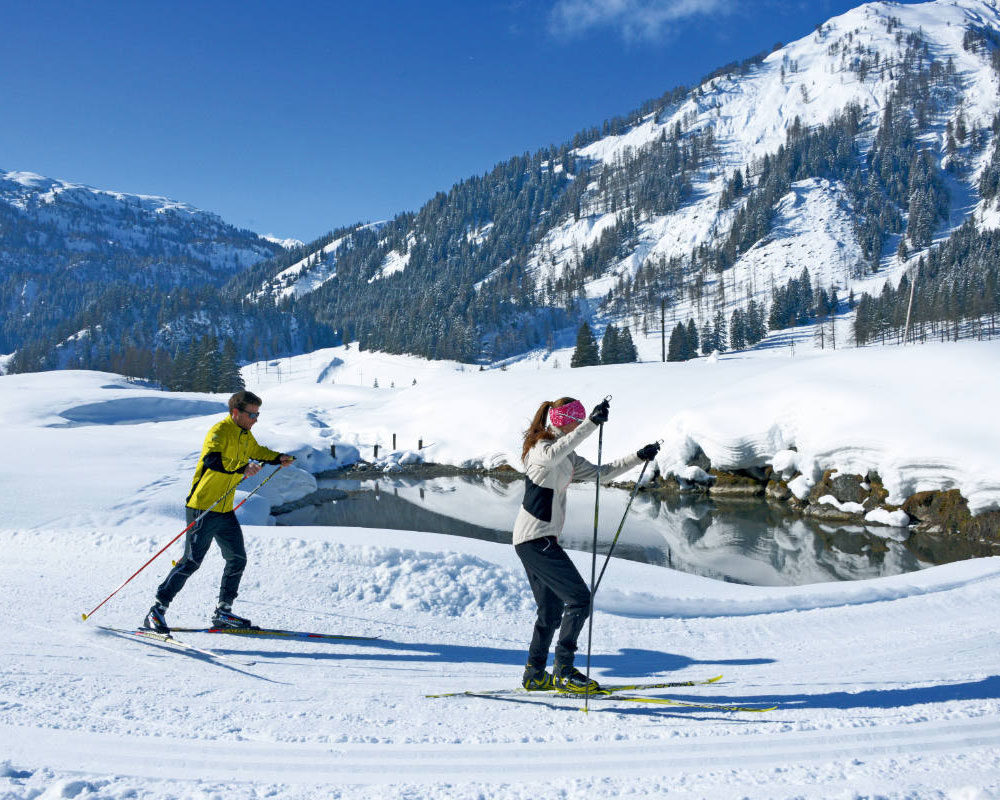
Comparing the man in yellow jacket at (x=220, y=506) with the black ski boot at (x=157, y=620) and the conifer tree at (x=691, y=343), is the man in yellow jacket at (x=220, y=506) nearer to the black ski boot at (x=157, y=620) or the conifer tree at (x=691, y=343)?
the black ski boot at (x=157, y=620)

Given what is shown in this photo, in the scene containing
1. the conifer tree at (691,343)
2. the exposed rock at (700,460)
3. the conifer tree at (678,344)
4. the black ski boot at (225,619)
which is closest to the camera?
the black ski boot at (225,619)

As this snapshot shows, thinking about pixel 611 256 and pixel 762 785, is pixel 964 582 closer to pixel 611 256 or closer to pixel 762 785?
pixel 762 785

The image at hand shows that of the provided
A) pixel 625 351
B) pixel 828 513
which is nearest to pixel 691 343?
pixel 625 351

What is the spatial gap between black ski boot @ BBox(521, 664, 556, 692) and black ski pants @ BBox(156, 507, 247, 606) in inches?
112

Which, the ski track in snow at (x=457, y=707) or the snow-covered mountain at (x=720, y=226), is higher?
the snow-covered mountain at (x=720, y=226)

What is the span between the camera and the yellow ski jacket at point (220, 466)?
17.9 ft

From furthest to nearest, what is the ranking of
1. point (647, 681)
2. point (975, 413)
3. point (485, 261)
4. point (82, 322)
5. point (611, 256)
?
1. point (485, 261)
2. point (611, 256)
3. point (82, 322)
4. point (975, 413)
5. point (647, 681)

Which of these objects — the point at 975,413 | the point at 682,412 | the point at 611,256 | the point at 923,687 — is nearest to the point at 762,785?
the point at 923,687

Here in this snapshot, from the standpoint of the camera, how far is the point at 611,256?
15825 centimetres

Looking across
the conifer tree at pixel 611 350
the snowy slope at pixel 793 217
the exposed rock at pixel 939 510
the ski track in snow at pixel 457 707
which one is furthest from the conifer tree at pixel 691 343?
the ski track in snow at pixel 457 707

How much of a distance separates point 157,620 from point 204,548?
695 mm

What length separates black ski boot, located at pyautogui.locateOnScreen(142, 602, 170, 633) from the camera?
17.9 feet

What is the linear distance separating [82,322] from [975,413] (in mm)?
169603

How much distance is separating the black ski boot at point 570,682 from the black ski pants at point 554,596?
0.14ft
